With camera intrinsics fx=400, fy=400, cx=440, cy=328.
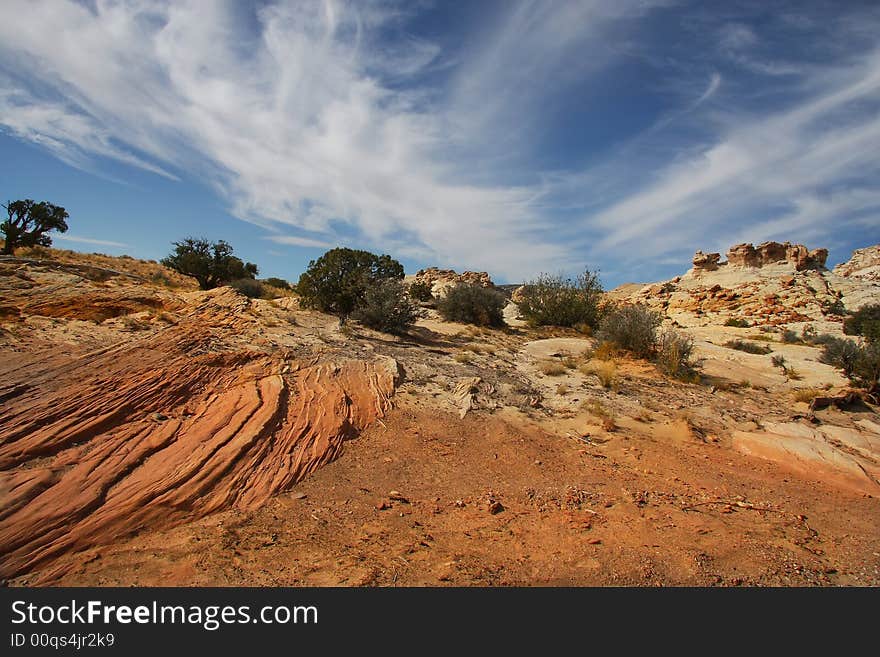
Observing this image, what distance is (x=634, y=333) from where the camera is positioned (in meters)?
13.3

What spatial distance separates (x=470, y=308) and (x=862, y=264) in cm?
5235

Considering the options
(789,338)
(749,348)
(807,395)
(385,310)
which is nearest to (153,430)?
(385,310)

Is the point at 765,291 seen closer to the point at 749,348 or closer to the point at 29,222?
the point at 749,348

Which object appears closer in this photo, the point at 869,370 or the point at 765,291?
the point at 869,370

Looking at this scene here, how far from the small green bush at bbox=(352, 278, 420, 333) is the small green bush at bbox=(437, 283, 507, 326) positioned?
565 centimetres

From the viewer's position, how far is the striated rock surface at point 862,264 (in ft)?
139

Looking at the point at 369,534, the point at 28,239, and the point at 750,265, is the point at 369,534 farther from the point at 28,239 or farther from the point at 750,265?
the point at 750,265

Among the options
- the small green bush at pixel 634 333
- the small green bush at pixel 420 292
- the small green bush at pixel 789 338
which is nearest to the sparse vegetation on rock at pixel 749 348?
the small green bush at pixel 789 338

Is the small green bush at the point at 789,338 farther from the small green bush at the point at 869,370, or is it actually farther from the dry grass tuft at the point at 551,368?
the dry grass tuft at the point at 551,368

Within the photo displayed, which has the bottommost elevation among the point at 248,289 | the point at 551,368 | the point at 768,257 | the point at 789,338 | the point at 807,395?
the point at 807,395

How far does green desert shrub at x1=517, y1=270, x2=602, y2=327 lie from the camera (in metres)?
21.5

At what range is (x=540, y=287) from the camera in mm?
23406

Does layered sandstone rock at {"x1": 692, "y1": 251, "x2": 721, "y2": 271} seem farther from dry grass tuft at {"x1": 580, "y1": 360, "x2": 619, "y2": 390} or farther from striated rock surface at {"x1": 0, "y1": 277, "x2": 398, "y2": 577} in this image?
striated rock surface at {"x1": 0, "y1": 277, "x2": 398, "y2": 577}
